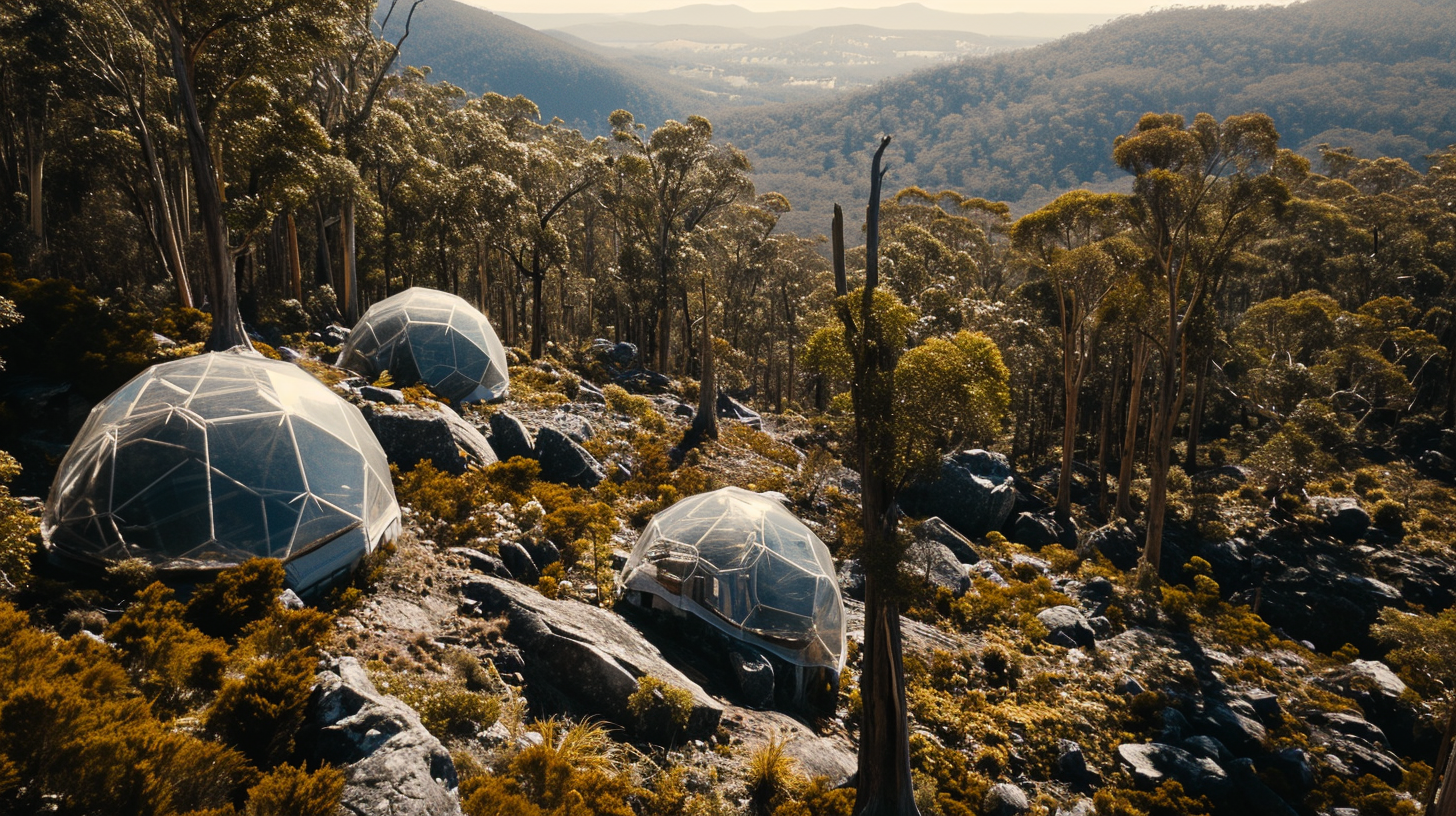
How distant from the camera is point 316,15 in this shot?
45.9ft

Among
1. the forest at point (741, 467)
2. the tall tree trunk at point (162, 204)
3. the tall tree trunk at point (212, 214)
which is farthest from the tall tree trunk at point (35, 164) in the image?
the tall tree trunk at point (212, 214)

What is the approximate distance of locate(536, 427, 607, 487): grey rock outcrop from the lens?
1636 centimetres

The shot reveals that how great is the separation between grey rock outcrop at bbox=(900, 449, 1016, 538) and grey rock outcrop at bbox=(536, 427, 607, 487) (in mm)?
11851

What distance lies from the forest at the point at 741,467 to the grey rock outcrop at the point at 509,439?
15 cm

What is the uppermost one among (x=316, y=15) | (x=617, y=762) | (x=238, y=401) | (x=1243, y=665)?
(x=316, y=15)

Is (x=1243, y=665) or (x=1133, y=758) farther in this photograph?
(x=1243, y=665)

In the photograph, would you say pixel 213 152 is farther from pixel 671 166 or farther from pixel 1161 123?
pixel 1161 123

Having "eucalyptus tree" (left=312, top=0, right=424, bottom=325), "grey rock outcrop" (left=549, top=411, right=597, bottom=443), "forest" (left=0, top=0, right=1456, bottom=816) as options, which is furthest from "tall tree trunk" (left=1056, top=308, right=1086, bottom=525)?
"eucalyptus tree" (left=312, top=0, right=424, bottom=325)

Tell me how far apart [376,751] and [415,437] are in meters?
9.54

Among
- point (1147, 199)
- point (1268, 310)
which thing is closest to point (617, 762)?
point (1147, 199)

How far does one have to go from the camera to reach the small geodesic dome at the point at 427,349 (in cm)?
1891

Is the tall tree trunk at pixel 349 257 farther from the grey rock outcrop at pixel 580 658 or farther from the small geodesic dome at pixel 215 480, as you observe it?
the grey rock outcrop at pixel 580 658

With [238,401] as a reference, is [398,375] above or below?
below

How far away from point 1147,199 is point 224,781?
23051mm
